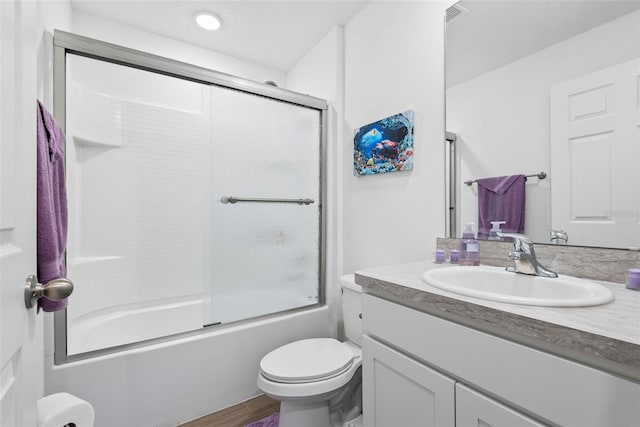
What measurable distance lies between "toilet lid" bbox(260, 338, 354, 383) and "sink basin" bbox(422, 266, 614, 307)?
0.63m

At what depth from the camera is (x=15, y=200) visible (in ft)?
1.55

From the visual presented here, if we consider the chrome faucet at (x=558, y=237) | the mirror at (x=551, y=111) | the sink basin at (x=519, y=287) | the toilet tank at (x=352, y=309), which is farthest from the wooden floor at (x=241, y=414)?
the chrome faucet at (x=558, y=237)

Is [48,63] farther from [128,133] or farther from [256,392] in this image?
[256,392]

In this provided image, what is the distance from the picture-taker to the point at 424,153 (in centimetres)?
144

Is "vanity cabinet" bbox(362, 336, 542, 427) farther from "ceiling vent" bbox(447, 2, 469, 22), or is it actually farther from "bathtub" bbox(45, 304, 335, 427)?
"ceiling vent" bbox(447, 2, 469, 22)

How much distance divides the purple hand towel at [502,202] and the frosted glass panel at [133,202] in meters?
1.42

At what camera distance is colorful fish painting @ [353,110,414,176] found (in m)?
1.50

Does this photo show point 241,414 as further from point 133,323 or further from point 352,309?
point 133,323

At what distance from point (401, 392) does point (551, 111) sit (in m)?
1.07

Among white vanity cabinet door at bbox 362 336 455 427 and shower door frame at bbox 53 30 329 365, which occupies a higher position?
shower door frame at bbox 53 30 329 365

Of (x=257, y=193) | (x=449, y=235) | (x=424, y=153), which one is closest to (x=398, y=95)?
(x=424, y=153)

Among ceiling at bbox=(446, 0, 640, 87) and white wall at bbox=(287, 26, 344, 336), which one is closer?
ceiling at bbox=(446, 0, 640, 87)

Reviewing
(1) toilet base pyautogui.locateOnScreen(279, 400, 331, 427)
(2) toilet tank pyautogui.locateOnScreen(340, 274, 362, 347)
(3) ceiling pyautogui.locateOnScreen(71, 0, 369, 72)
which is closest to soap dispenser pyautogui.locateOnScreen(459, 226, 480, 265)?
(2) toilet tank pyautogui.locateOnScreen(340, 274, 362, 347)

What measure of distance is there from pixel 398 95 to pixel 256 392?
71.2 inches
